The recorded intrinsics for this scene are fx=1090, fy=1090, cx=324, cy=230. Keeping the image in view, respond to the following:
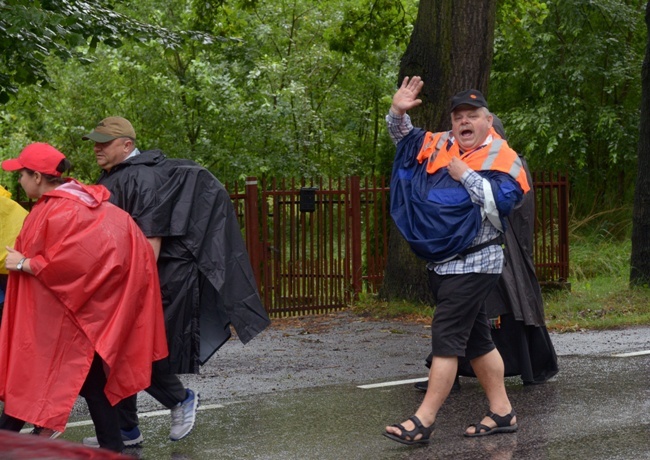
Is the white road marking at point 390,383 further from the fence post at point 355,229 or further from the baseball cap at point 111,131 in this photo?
the fence post at point 355,229

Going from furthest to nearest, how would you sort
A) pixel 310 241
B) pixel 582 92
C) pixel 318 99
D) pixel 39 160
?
pixel 318 99 < pixel 582 92 < pixel 310 241 < pixel 39 160

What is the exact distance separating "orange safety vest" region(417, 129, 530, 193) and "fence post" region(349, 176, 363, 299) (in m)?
7.63

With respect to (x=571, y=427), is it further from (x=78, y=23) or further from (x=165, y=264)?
(x=78, y=23)

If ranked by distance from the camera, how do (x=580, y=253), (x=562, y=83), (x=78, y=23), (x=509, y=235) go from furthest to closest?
1. (x=562, y=83)
2. (x=580, y=253)
3. (x=78, y=23)
4. (x=509, y=235)

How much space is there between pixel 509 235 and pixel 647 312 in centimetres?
524

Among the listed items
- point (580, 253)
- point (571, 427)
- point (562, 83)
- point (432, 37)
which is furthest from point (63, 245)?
point (562, 83)

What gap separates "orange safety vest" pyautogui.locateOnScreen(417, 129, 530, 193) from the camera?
6.07 metres

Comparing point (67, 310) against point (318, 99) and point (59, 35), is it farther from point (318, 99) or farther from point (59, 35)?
point (318, 99)

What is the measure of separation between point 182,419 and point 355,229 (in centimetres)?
790

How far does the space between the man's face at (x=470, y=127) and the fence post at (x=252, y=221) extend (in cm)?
704

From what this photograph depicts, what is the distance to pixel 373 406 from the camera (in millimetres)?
7246

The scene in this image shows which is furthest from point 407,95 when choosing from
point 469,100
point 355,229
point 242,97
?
point 242,97

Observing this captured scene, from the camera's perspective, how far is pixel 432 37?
12.4m

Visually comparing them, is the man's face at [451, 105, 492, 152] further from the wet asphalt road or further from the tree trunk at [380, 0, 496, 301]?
the tree trunk at [380, 0, 496, 301]
